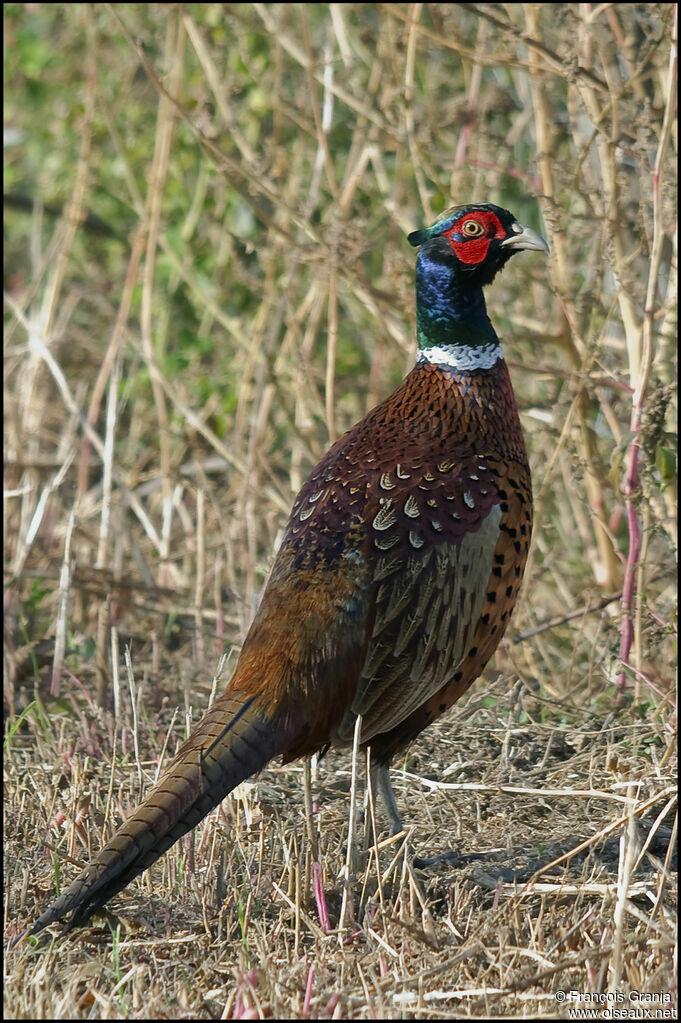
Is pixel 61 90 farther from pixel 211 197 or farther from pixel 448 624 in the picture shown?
pixel 448 624

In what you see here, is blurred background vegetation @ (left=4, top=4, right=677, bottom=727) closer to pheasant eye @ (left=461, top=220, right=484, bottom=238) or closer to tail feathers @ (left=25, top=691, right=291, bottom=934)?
pheasant eye @ (left=461, top=220, right=484, bottom=238)

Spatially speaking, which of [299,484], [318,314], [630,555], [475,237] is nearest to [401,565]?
[475,237]

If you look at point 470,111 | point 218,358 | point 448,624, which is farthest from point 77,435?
point 448,624

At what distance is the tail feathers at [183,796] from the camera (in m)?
2.64

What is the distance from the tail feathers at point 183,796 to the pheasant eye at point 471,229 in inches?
56.4

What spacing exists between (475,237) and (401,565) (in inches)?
38.6

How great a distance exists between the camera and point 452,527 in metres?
3.28

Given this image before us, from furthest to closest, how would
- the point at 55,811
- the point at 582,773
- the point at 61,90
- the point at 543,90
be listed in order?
Answer: the point at 61,90
the point at 543,90
the point at 582,773
the point at 55,811

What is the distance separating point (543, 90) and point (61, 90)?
3.92m

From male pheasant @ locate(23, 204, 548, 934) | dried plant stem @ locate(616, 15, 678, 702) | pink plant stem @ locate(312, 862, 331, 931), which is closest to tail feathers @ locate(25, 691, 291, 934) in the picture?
male pheasant @ locate(23, 204, 548, 934)

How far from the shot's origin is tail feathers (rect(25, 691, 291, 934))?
2.64 metres

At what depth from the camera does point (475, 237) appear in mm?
3586

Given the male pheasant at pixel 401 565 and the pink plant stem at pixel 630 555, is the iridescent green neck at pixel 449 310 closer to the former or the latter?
the male pheasant at pixel 401 565

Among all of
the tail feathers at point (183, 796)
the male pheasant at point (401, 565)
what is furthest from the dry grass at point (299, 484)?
the male pheasant at point (401, 565)
